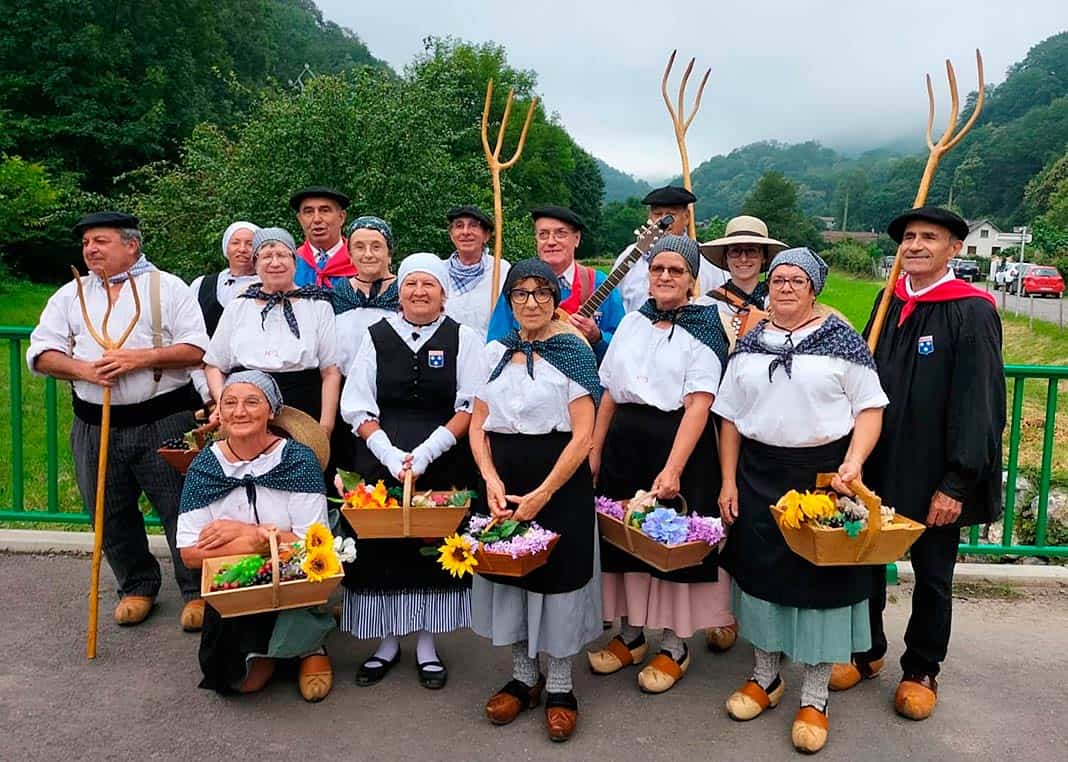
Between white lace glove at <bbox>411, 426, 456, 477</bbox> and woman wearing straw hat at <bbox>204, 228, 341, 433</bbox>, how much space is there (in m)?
0.60

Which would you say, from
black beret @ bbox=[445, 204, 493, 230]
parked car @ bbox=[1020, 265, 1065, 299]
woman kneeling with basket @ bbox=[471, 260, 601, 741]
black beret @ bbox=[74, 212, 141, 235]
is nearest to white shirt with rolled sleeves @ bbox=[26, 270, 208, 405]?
black beret @ bbox=[74, 212, 141, 235]

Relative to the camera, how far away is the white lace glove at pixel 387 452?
3775mm

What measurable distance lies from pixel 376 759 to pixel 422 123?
13.2m

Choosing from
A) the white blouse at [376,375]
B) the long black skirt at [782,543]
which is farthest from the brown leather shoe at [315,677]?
the long black skirt at [782,543]

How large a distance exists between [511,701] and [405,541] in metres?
0.88

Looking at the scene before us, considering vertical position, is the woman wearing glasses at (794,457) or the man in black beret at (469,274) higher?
the man in black beret at (469,274)

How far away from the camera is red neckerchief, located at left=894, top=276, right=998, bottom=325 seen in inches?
138

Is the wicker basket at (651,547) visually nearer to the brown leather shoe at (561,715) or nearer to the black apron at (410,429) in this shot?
the brown leather shoe at (561,715)

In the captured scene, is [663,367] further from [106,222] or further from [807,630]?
[106,222]

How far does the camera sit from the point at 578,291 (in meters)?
4.81

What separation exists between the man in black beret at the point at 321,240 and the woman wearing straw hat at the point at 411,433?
3.14 ft

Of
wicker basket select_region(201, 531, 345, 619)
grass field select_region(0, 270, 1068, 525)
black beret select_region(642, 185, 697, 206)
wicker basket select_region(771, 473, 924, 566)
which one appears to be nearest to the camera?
wicker basket select_region(771, 473, 924, 566)

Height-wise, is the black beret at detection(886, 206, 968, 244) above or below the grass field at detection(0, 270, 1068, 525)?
above

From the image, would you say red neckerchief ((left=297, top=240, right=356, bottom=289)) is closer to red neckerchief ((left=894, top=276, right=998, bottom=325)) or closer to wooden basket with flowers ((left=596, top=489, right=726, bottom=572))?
wooden basket with flowers ((left=596, top=489, right=726, bottom=572))
